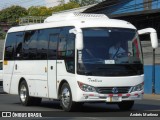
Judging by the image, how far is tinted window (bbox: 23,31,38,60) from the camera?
63.2 ft

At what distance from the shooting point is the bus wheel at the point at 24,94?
19.8 m

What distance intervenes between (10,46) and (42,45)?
3043 millimetres

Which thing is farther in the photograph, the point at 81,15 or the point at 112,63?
the point at 81,15

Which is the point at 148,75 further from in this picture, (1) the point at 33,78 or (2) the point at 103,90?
(2) the point at 103,90

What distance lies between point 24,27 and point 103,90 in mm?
5679

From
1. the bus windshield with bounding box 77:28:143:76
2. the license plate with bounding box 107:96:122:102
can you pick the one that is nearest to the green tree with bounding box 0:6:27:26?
the bus windshield with bounding box 77:28:143:76

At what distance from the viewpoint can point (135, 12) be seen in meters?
40.1

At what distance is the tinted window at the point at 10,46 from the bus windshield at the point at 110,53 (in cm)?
536

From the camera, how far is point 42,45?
18625mm

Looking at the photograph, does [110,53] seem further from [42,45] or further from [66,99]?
[42,45]

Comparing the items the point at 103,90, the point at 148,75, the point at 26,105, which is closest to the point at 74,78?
the point at 103,90

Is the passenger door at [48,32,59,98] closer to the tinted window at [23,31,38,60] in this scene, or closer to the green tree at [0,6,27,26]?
the tinted window at [23,31,38,60]

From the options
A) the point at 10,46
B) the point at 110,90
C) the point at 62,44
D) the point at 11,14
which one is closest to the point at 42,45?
the point at 62,44

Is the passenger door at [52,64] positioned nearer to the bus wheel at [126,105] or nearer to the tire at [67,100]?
the tire at [67,100]
